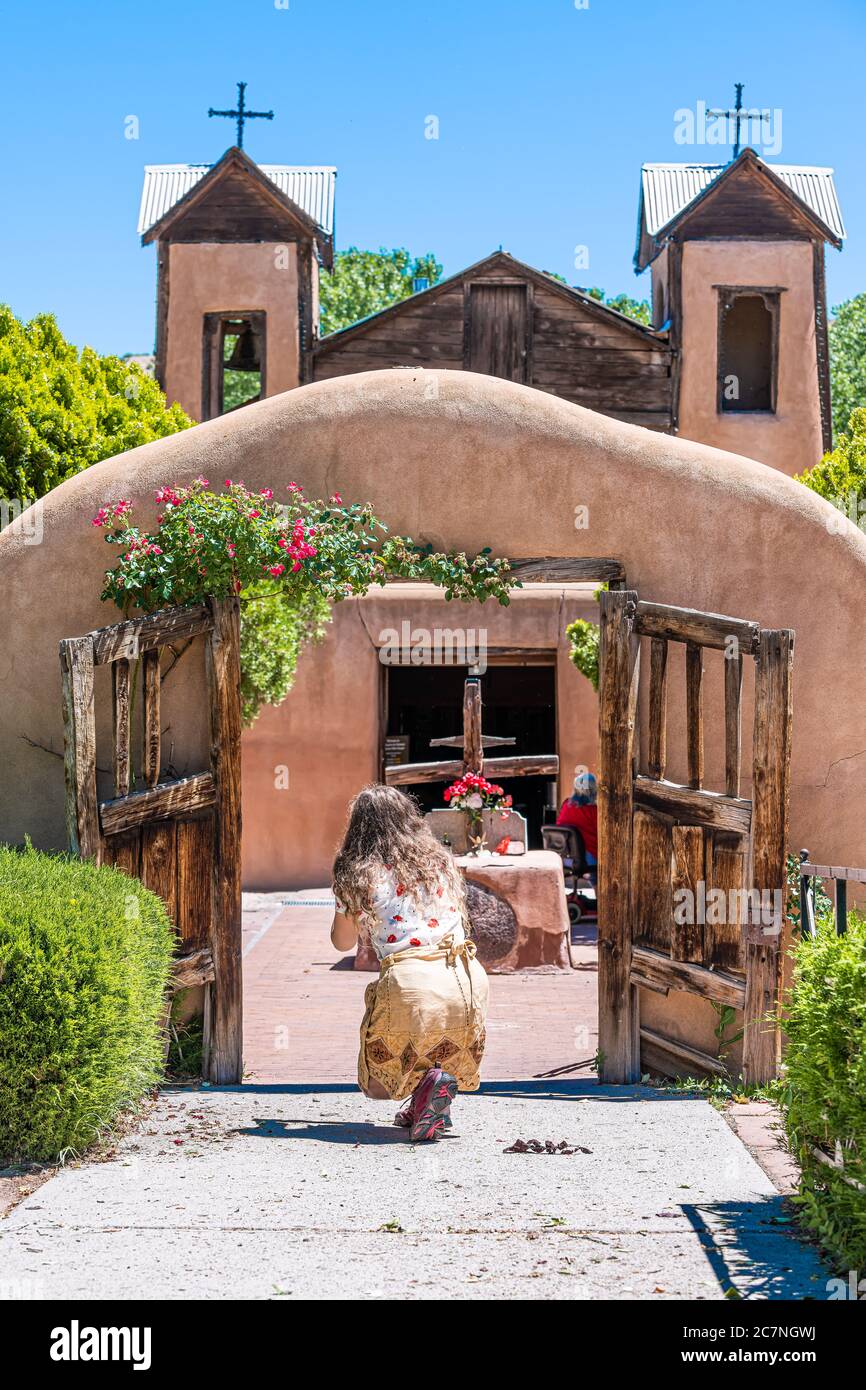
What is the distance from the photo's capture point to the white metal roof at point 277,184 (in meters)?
19.9

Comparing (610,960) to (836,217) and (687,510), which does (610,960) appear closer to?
(687,510)

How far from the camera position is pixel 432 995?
6145 mm

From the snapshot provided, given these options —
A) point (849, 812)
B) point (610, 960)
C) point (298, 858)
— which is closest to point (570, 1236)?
point (610, 960)

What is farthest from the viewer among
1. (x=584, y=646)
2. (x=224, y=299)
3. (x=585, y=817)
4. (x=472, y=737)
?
(x=224, y=299)

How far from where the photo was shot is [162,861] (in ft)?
24.3

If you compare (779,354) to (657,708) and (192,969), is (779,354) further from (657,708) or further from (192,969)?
(192,969)

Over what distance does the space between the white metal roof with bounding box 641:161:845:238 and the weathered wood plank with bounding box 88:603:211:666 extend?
13.8m

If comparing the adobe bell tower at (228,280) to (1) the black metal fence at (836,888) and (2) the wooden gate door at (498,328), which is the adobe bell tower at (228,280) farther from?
(1) the black metal fence at (836,888)

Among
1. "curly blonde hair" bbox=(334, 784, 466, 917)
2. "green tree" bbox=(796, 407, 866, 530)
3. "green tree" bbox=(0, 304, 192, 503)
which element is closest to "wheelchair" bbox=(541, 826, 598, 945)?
"green tree" bbox=(796, 407, 866, 530)

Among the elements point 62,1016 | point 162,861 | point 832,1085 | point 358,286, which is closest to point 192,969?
point 162,861

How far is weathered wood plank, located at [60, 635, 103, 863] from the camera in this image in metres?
6.98

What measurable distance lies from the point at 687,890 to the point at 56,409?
26.1 feet

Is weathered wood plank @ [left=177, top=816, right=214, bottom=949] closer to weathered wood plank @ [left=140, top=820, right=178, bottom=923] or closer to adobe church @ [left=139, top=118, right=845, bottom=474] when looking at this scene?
weathered wood plank @ [left=140, top=820, right=178, bottom=923]

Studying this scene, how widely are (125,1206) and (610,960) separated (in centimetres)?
328
